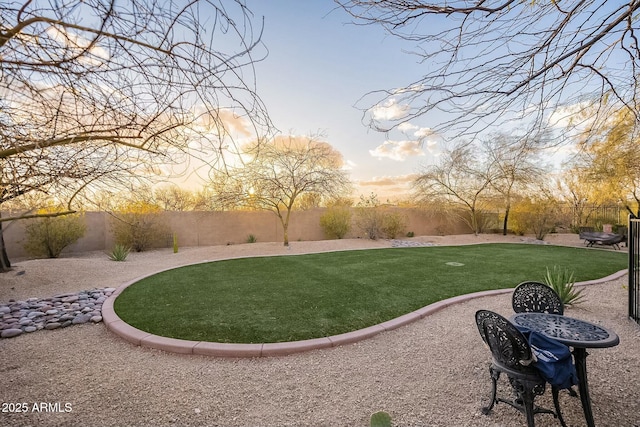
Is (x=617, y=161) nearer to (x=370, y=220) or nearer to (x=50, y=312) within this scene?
(x=370, y=220)

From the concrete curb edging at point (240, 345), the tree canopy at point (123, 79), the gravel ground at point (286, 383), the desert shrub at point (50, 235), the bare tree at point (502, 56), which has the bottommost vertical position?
the gravel ground at point (286, 383)

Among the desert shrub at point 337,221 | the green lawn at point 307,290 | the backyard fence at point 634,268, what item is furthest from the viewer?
the desert shrub at point 337,221

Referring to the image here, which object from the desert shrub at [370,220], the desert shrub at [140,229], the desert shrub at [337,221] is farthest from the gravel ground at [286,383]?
the desert shrub at [337,221]

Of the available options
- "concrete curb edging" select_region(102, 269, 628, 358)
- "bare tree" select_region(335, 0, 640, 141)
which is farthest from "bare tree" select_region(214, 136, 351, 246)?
"bare tree" select_region(335, 0, 640, 141)

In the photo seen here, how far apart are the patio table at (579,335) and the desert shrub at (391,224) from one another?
40.7ft

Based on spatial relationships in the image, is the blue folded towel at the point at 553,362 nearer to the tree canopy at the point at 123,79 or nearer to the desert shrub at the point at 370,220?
the tree canopy at the point at 123,79

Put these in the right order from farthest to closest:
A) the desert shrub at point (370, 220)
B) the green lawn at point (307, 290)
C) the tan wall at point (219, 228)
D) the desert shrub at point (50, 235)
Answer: the desert shrub at point (370, 220) → the tan wall at point (219, 228) → the desert shrub at point (50, 235) → the green lawn at point (307, 290)

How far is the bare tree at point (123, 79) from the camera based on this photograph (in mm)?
1509

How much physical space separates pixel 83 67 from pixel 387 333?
3.80 meters

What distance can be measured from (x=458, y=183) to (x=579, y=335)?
1574 centimetres

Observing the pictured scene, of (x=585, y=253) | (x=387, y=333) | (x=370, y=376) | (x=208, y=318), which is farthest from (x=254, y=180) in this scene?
(x=585, y=253)

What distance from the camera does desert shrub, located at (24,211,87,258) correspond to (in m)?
9.98

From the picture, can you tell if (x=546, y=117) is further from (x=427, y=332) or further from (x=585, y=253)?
(x=585, y=253)

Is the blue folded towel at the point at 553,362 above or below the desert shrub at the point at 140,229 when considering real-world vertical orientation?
below
